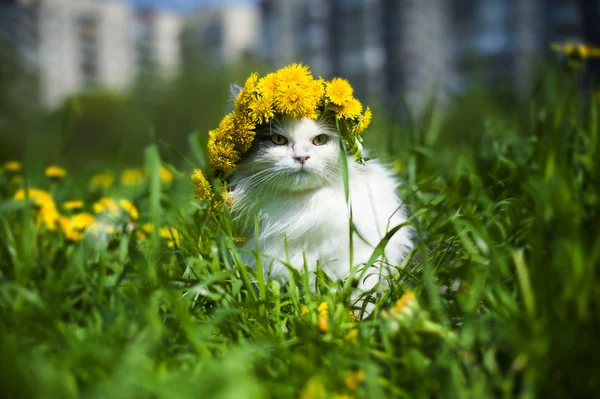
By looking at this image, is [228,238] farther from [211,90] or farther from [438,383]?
[211,90]

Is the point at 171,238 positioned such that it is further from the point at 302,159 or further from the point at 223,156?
the point at 302,159

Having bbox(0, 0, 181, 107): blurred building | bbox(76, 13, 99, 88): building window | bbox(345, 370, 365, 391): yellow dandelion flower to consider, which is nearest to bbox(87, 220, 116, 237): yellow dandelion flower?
bbox(345, 370, 365, 391): yellow dandelion flower

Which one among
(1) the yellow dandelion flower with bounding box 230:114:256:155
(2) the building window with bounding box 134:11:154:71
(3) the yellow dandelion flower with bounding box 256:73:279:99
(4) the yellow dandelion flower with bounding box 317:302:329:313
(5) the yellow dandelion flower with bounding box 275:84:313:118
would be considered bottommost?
(4) the yellow dandelion flower with bounding box 317:302:329:313

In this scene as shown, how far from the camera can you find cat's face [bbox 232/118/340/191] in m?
1.24

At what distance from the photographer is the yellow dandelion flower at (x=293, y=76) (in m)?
1.18

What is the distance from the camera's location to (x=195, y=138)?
133 cm

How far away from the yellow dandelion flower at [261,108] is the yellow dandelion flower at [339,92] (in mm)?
152

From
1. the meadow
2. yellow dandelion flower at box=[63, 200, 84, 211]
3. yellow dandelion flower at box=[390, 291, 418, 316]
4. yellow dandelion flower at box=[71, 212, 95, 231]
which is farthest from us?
yellow dandelion flower at box=[63, 200, 84, 211]

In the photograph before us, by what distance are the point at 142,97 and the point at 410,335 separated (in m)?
8.57

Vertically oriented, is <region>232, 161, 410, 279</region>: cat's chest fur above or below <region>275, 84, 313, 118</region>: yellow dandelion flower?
below

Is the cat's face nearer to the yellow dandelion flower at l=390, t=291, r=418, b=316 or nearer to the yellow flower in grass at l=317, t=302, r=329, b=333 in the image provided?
the yellow flower in grass at l=317, t=302, r=329, b=333

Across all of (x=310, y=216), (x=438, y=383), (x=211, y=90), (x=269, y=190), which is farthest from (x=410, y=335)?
(x=211, y=90)

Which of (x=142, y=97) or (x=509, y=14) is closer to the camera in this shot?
(x=142, y=97)

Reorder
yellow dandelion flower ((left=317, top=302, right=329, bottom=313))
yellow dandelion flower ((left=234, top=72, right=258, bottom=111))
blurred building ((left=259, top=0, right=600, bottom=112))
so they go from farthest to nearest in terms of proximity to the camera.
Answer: blurred building ((left=259, top=0, right=600, bottom=112)) < yellow dandelion flower ((left=234, top=72, right=258, bottom=111)) < yellow dandelion flower ((left=317, top=302, right=329, bottom=313))
